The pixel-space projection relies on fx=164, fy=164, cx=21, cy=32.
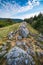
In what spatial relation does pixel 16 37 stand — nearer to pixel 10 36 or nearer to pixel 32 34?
pixel 10 36

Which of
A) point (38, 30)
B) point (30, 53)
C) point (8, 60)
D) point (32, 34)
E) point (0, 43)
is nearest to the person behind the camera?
point (8, 60)

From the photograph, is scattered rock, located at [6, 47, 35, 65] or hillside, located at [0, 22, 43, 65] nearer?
scattered rock, located at [6, 47, 35, 65]

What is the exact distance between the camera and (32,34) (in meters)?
46.3

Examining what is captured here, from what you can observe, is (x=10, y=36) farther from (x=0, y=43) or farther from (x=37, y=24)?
(x=37, y=24)

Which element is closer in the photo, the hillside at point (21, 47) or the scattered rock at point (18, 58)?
the scattered rock at point (18, 58)

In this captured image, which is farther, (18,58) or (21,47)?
(21,47)

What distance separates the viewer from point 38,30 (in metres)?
50.7

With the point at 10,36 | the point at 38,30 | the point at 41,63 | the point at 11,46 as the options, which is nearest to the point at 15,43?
the point at 11,46

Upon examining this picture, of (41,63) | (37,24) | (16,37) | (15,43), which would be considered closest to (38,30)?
(37,24)

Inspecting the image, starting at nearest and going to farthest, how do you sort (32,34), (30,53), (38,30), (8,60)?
1. (8,60)
2. (30,53)
3. (32,34)
4. (38,30)

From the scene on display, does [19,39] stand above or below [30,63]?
above

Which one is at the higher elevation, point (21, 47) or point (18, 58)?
point (21, 47)

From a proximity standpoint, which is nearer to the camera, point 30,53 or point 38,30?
point 30,53

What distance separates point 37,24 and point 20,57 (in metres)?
21.5
